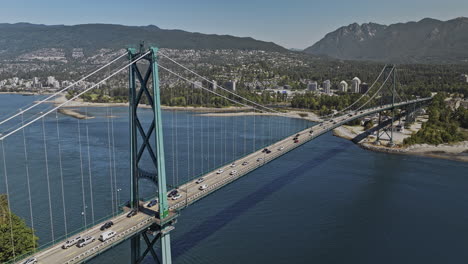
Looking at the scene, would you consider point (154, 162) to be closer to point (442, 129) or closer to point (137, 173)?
point (137, 173)

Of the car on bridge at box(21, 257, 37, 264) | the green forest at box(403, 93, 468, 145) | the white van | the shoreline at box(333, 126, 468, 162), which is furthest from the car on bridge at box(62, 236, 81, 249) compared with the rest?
the green forest at box(403, 93, 468, 145)

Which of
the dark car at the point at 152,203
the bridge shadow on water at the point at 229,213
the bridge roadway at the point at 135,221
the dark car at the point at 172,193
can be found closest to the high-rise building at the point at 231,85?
the bridge shadow on water at the point at 229,213

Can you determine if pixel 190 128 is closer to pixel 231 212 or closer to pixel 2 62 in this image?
pixel 231 212

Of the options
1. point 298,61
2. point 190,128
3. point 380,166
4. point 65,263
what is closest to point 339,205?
point 380,166

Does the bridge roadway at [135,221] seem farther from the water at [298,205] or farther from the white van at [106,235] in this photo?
the water at [298,205]

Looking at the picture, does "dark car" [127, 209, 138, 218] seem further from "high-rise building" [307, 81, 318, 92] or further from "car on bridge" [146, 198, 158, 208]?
"high-rise building" [307, 81, 318, 92]

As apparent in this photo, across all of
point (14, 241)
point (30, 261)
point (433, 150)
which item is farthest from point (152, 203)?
point (433, 150)

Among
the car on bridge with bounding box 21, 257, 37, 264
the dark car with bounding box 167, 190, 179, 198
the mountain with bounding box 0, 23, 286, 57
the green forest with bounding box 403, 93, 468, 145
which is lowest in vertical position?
the green forest with bounding box 403, 93, 468, 145
